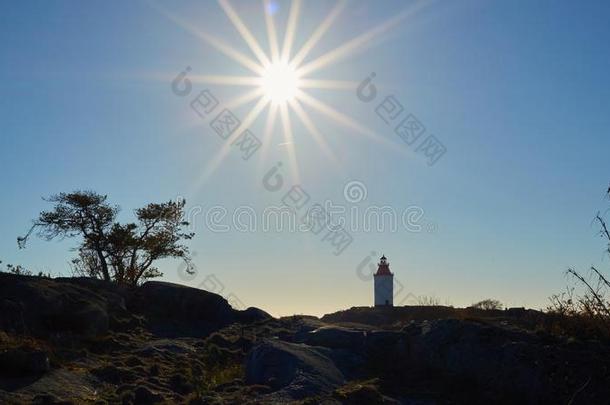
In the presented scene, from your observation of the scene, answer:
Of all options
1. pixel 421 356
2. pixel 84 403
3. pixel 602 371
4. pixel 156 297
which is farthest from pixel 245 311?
pixel 602 371

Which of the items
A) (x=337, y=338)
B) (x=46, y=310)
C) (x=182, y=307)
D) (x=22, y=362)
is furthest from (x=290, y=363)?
(x=182, y=307)

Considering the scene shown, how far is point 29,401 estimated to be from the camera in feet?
31.3

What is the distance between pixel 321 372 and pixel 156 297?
43.5ft

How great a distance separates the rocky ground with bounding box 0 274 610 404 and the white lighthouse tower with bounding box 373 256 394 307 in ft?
56.1

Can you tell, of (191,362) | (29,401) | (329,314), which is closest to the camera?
(29,401)

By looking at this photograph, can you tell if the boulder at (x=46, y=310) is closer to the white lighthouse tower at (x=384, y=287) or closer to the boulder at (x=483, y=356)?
the boulder at (x=483, y=356)

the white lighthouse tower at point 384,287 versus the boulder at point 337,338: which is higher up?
the white lighthouse tower at point 384,287

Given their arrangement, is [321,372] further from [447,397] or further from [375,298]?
[375,298]

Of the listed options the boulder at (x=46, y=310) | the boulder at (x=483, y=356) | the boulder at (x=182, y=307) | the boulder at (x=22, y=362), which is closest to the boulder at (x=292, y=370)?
the boulder at (x=483, y=356)

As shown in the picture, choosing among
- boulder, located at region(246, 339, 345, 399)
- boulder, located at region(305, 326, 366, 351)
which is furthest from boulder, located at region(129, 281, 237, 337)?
boulder, located at region(246, 339, 345, 399)

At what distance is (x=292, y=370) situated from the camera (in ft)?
37.9

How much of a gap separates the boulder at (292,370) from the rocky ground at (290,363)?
0.11ft

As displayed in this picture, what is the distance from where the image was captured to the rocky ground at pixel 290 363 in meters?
10.5

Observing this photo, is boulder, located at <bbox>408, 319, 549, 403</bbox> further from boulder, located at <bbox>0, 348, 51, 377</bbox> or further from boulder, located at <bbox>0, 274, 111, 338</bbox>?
boulder, located at <bbox>0, 274, 111, 338</bbox>
